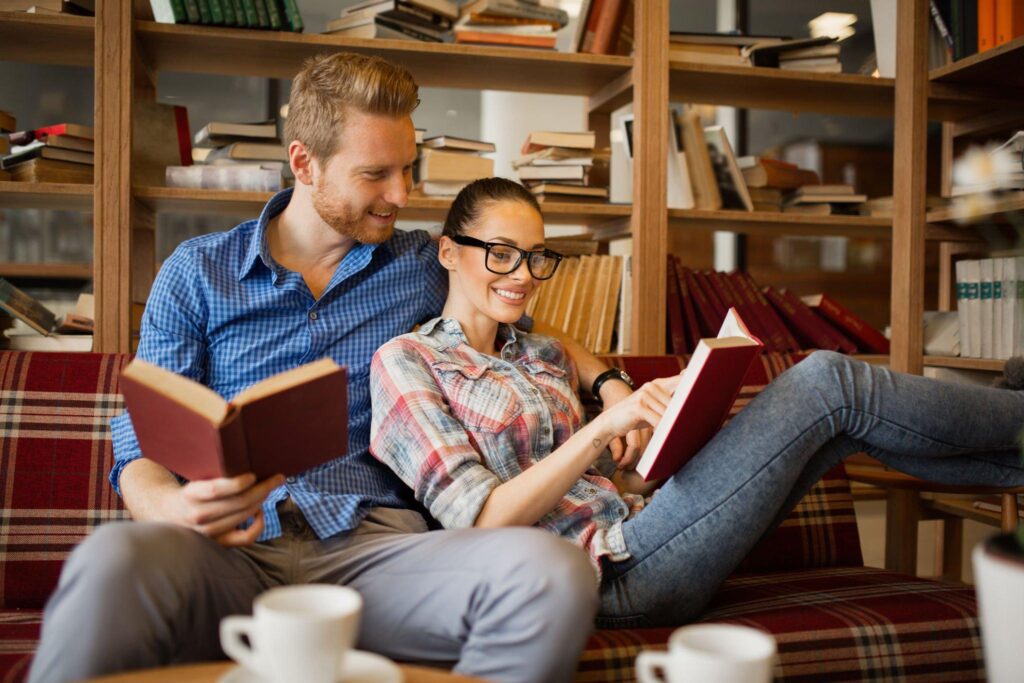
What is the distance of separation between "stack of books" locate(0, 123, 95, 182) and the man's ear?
2.58 feet

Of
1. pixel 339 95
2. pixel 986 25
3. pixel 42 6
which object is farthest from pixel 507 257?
pixel 986 25

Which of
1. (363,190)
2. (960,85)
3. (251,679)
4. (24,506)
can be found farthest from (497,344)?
(960,85)

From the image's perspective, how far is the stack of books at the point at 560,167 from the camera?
2500mm

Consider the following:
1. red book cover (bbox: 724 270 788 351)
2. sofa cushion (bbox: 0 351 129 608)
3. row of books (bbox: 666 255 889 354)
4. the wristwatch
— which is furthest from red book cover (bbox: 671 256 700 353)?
sofa cushion (bbox: 0 351 129 608)

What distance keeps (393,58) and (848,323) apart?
1.53 metres

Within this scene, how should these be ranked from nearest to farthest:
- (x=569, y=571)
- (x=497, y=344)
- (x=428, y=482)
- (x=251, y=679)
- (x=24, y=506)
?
(x=251, y=679) < (x=569, y=571) < (x=428, y=482) < (x=24, y=506) < (x=497, y=344)

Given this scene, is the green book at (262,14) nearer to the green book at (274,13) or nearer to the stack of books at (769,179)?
the green book at (274,13)

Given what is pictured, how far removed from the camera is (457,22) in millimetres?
2482

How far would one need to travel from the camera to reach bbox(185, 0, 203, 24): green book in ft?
7.20

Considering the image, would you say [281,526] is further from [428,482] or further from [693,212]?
[693,212]

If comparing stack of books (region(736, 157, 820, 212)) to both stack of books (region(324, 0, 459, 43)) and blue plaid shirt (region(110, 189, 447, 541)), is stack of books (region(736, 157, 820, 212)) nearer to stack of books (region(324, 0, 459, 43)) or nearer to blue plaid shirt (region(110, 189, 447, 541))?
stack of books (region(324, 0, 459, 43))

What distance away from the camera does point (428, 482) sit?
1400mm

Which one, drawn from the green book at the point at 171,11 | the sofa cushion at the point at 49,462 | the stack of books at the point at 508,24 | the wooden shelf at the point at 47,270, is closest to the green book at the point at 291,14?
the green book at the point at 171,11

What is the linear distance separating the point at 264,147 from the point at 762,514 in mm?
1587
